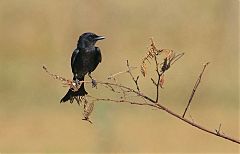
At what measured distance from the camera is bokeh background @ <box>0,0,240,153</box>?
4.83 m

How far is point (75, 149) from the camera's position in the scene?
461cm

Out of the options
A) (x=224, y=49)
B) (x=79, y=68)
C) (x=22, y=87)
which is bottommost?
(x=79, y=68)

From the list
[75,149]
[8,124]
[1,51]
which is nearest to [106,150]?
[75,149]

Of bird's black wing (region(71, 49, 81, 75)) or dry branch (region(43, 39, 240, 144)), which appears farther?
bird's black wing (region(71, 49, 81, 75))

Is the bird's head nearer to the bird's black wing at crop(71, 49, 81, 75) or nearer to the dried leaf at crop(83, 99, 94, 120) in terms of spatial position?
the bird's black wing at crop(71, 49, 81, 75)

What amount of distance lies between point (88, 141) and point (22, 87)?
1.43 m

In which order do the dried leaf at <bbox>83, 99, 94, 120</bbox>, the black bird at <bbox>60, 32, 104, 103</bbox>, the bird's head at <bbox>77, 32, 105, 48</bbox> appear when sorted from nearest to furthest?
the dried leaf at <bbox>83, 99, 94, 120</bbox> < the black bird at <bbox>60, 32, 104, 103</bbox> < the bird's head at <bbox>77, 32, 105, 48</bbox>

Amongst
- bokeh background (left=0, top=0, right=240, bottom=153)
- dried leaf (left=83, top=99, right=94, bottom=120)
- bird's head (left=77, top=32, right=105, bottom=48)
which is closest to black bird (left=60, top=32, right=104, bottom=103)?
bird's head (left=77, top=32, right=105, bottom=48)

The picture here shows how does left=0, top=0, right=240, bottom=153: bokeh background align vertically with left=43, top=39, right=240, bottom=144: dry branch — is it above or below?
above

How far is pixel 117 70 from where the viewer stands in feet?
18.9

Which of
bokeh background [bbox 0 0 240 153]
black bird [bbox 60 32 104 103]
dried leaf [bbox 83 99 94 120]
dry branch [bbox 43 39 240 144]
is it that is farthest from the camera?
bokeh background [bbox 0 0 240 153]

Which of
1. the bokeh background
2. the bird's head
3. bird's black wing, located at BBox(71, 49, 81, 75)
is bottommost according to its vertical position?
bird's black wing, located at BBox(71, 49, 81, 75)

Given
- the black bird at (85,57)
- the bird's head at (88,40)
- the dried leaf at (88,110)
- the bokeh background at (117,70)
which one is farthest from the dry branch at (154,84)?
the bokeh background at (117,70)

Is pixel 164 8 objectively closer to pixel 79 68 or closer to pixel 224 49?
pixel 224 49
